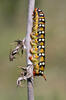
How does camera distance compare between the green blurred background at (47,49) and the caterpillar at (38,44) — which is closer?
the caterpillar at (38,44)

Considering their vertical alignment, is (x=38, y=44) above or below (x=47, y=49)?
above

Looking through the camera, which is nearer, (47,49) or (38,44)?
(38,44)

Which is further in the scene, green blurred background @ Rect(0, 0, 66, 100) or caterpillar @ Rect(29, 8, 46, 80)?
green blurred background @ Rect(0, 0, 66, 100)

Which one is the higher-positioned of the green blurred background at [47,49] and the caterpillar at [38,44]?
the caterpillar at [38,44]

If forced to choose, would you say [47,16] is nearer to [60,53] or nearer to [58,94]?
[60,53]

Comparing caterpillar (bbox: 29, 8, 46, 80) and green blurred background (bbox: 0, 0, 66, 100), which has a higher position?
caterpillar (bbox: 29, 8, 46, 80)

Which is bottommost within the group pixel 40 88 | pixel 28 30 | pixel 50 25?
pixel 40 88

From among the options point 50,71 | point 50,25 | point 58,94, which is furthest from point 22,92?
point 50,25

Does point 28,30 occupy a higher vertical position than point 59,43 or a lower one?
higher
